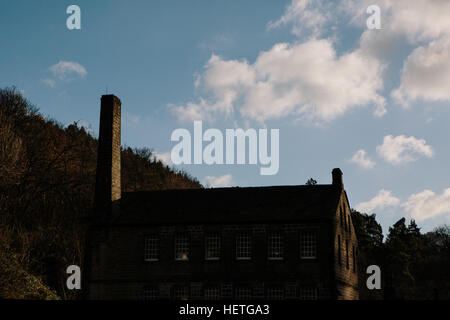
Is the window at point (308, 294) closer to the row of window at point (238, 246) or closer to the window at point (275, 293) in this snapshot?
the window at point (275, 293)

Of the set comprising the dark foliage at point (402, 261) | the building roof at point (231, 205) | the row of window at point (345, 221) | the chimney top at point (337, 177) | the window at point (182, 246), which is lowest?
the dark foliage at point (402, 261)

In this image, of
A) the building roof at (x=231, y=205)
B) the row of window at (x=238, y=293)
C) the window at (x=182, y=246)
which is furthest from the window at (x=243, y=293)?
the building roof at (x=231, y=205)

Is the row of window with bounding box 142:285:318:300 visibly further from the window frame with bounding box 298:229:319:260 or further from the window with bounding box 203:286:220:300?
the window frame with bounding box 298:229:319:260

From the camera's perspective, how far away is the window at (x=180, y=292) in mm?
37000

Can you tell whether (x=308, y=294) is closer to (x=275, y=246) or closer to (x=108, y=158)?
(x=275, y=246)

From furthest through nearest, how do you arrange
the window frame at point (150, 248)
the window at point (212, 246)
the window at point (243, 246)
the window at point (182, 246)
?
the window frame at point (150, 248)
the window at point (182, 246)
the window at point (212, 246)
the window at point (243, 246)

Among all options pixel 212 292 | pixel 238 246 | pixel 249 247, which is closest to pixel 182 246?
pixel 212 292

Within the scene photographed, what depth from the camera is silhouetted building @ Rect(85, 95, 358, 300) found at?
35.5 metres

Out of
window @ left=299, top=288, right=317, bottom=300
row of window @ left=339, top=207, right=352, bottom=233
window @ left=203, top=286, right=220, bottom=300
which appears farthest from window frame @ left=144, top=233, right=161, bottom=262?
row of window @ left=339, top=207, right=352, bottom=233

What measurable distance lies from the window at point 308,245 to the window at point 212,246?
5455mm
